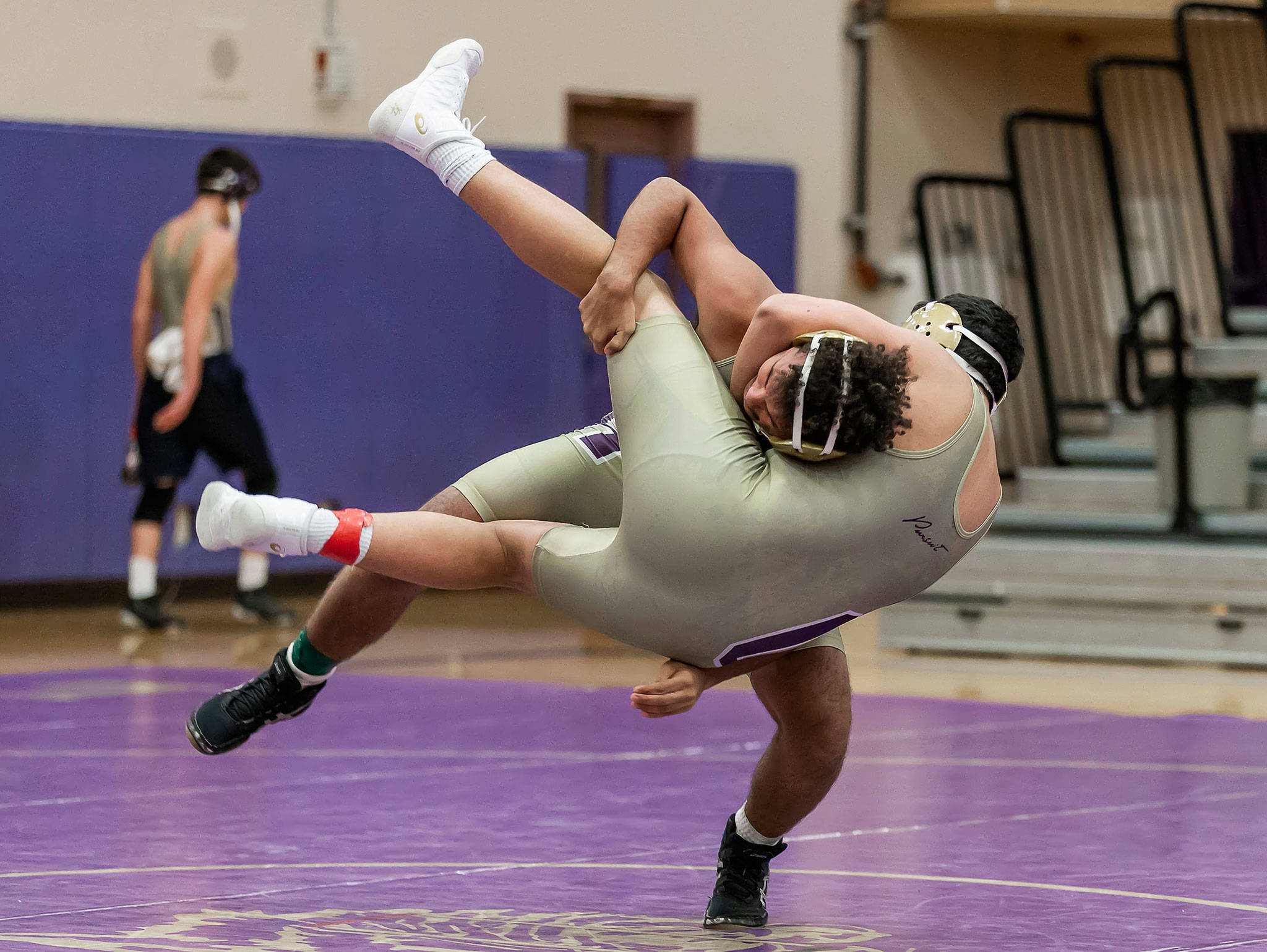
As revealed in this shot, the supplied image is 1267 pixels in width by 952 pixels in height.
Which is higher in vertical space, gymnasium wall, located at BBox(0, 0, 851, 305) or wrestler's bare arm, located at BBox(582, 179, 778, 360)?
gymnasium wall, located at BBox(0, 0, 851, 305)

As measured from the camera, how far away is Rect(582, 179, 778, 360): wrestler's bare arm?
3355mm

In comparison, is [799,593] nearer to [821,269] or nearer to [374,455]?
[374,455]

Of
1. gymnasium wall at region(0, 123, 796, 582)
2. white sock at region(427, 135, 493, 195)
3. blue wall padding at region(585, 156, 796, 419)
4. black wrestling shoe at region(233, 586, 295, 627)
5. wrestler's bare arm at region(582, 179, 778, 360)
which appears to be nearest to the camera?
wrestler's bare arm at region(582, 179, 778, 360)

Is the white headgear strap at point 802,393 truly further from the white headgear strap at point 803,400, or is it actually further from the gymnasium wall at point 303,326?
the gymnasium wall at point 303,326

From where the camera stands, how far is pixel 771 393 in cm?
315

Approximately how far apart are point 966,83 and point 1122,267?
10.9 feet

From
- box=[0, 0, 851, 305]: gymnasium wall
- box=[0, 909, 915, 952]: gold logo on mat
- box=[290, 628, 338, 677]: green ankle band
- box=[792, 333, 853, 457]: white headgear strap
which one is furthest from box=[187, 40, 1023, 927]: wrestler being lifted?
box=[0, 0, 851, 305]: gymnasium wall

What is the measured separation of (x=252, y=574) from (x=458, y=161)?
5407 millimetres

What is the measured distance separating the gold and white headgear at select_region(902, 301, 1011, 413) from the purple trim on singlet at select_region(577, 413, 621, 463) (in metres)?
0.56

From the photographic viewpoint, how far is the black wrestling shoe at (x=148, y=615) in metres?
8.48

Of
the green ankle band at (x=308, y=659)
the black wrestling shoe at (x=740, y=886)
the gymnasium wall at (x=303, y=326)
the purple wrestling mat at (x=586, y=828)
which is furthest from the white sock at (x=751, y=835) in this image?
the gymnasium wall at (x=303, y=326)

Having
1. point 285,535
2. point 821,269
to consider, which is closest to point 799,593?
point 285,535

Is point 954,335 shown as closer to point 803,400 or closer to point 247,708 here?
point 803,400

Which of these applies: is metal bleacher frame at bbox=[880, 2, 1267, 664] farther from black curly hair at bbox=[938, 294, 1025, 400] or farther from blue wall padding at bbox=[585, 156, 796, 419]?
black curly hair at bbox=[938, 294, 1025, 400]
